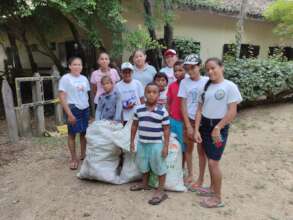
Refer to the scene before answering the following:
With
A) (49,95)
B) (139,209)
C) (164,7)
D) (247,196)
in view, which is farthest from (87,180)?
(49,95)

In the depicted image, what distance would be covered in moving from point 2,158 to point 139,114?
2899mm

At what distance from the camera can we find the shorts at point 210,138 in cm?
321

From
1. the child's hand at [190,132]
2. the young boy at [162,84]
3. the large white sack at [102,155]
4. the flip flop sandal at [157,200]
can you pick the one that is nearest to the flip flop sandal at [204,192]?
the flip flop sandal at [157,200]

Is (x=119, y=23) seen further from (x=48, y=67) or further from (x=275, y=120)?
(x=48, y=67)

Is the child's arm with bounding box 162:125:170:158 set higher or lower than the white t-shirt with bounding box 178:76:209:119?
lower

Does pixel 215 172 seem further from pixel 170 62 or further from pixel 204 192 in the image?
pixel 170 62

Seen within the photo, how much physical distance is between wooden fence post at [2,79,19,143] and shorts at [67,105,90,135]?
1.95 meters

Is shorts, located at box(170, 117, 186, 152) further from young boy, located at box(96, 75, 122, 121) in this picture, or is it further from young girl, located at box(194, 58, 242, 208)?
young boy, located at box(96, 75, 122, 121)

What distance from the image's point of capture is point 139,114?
3441mm

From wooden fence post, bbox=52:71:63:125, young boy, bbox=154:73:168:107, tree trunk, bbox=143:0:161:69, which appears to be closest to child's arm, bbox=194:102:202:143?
young boy, bbox=154:73:168:107

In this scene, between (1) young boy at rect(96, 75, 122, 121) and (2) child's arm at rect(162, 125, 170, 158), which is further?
(1) young boy at rect(96, 75, 122, 121)

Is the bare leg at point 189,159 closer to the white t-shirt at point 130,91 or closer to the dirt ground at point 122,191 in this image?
the dirt ground at point 122,191

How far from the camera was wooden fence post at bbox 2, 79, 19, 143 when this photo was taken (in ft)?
18.3

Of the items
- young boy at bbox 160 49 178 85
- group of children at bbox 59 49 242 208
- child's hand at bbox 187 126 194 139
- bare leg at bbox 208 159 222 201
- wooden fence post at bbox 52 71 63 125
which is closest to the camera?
group of children at bbox 59 49 242 208
